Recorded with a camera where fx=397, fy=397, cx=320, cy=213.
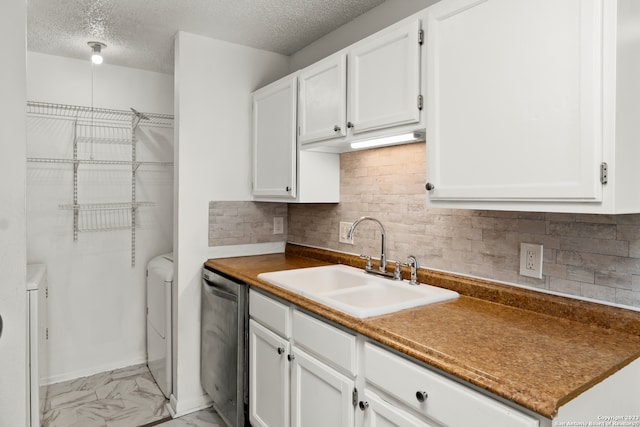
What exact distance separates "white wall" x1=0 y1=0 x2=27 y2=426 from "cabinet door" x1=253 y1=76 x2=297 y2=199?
1.36 m

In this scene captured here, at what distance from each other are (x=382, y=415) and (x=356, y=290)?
634 millimetres

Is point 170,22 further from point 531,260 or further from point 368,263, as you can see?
point 531,260

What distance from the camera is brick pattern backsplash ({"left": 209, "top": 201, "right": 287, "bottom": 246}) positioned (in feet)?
8.64

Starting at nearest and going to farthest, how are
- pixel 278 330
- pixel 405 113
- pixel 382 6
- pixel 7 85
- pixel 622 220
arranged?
pixel 7 85
pixel 622 220
pixel 405 113
pixel 278 330
pixel 382 6

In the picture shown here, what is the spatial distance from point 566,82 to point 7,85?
1589mm

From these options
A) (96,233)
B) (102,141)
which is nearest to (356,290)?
(96,233)

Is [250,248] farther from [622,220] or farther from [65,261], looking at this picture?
[622,220]

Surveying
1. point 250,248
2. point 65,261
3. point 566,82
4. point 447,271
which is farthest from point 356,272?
point 65,261

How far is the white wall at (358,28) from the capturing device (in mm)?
2010

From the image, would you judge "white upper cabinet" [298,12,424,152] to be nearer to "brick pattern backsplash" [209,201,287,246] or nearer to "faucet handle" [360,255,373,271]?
"faucet handle" [360,255,373,271]

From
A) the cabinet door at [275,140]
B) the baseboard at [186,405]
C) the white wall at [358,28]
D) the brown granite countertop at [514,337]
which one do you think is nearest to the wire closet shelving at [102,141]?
the cabinet door at [275,140]

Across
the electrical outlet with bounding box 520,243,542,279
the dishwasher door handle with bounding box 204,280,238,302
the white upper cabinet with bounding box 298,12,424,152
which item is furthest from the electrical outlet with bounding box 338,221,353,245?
the electrical outlet with bounding box 520,243,542,279

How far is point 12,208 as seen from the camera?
1145 mm

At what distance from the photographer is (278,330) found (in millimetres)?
1823
